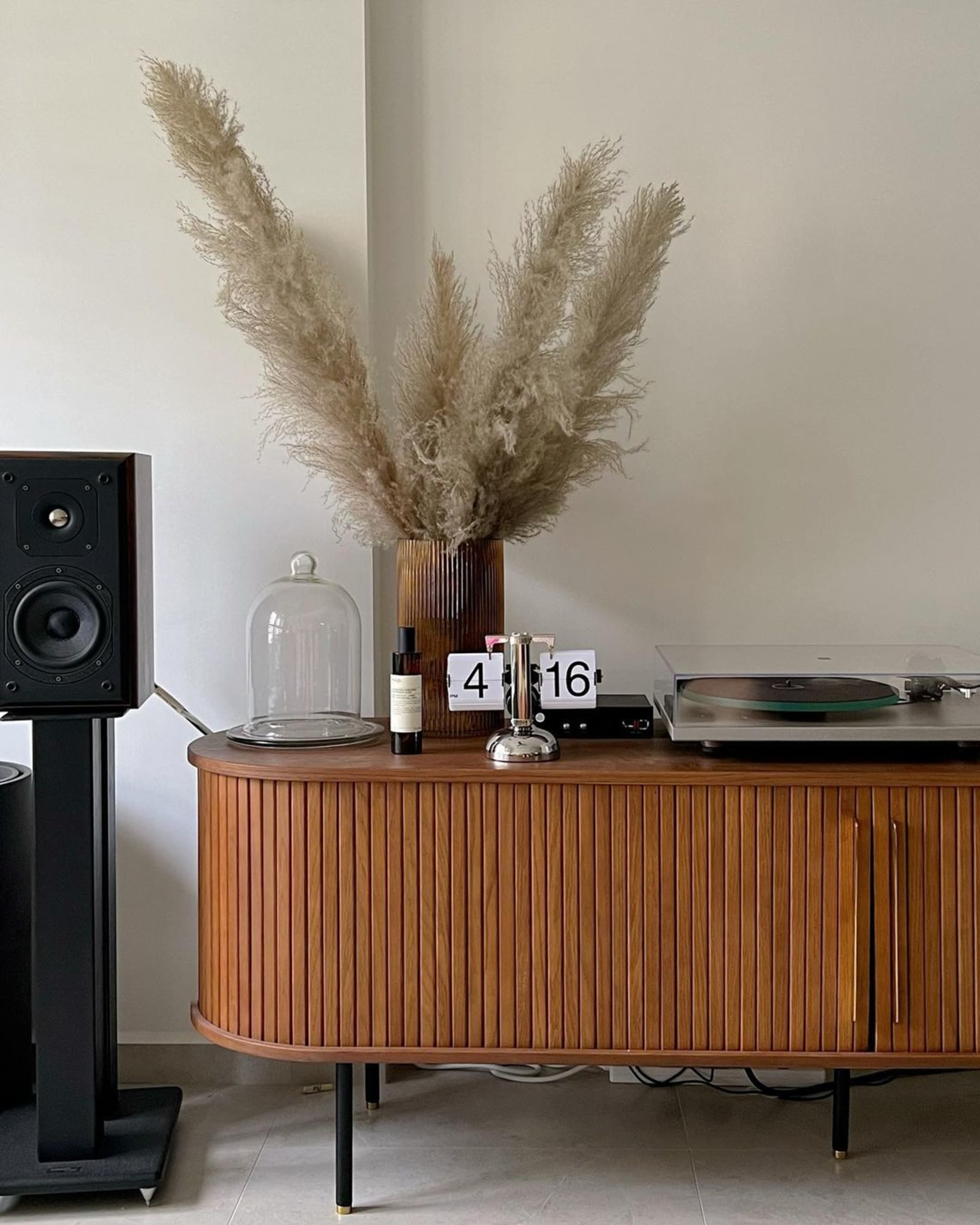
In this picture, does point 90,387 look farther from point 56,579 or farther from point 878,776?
point 878,776


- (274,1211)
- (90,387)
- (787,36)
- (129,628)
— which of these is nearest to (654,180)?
(787,36)

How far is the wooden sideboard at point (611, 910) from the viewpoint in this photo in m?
1.57

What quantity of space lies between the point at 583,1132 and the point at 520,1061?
0.41 m

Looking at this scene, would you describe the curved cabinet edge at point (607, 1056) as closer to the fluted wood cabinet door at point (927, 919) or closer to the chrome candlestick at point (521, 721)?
the fluted wood cabinet door at point (927, 919)

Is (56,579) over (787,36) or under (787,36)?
under

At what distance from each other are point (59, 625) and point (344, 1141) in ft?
2.85

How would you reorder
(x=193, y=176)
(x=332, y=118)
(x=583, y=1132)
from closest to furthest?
1. (x=193, y=176)
2. (x=583, y=1132)
3. (x=332, y=118)

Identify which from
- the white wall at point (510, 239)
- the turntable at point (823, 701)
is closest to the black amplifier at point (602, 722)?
the turntable at point (823, 701)

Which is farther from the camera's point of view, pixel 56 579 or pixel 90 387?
pixel 90 387

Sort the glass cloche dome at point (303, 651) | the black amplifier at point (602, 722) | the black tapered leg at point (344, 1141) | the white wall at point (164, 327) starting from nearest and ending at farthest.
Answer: the black tapered leg at point (344, 1141)
the black amplifier at point (602, 722)
the glass cloche dome at point (303, 651)
the white wall at point (164, 327)

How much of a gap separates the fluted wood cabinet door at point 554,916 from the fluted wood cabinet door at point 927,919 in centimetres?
3

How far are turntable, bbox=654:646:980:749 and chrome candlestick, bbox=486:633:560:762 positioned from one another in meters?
0.19

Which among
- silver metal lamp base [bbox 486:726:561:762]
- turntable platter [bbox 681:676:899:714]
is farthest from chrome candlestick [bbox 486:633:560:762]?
turntable platter [bbox 681:676:899:714]

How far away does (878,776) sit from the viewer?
1567 millimetres
